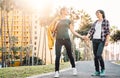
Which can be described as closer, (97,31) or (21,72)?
(97,31)

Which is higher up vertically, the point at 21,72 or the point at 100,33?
the point at 100,33

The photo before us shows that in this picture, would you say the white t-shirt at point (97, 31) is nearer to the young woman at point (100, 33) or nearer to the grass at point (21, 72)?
the young woman at point (100, 33)

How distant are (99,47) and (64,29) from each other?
1244 mm

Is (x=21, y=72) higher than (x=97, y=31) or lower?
lower

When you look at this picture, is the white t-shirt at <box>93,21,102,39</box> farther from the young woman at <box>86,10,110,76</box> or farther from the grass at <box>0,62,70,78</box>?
the grass at <box>0,62,70,78</box>

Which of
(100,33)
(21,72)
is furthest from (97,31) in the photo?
(21,72)

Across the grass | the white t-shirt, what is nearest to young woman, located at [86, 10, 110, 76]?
the white t-shirt

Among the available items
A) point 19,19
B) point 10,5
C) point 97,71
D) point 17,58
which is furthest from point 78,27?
point 19,19

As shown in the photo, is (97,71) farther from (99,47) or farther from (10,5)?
(10,5)

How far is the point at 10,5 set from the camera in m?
63.1

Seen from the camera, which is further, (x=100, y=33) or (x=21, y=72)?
(x=21, y=72)

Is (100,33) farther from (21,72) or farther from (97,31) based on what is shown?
(21,72)

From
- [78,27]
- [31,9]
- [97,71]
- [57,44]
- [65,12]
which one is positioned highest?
[31,9]

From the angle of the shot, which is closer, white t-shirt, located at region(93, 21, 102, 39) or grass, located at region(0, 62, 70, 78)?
white t-shirt, located at region(93, 21, 102, 39)
